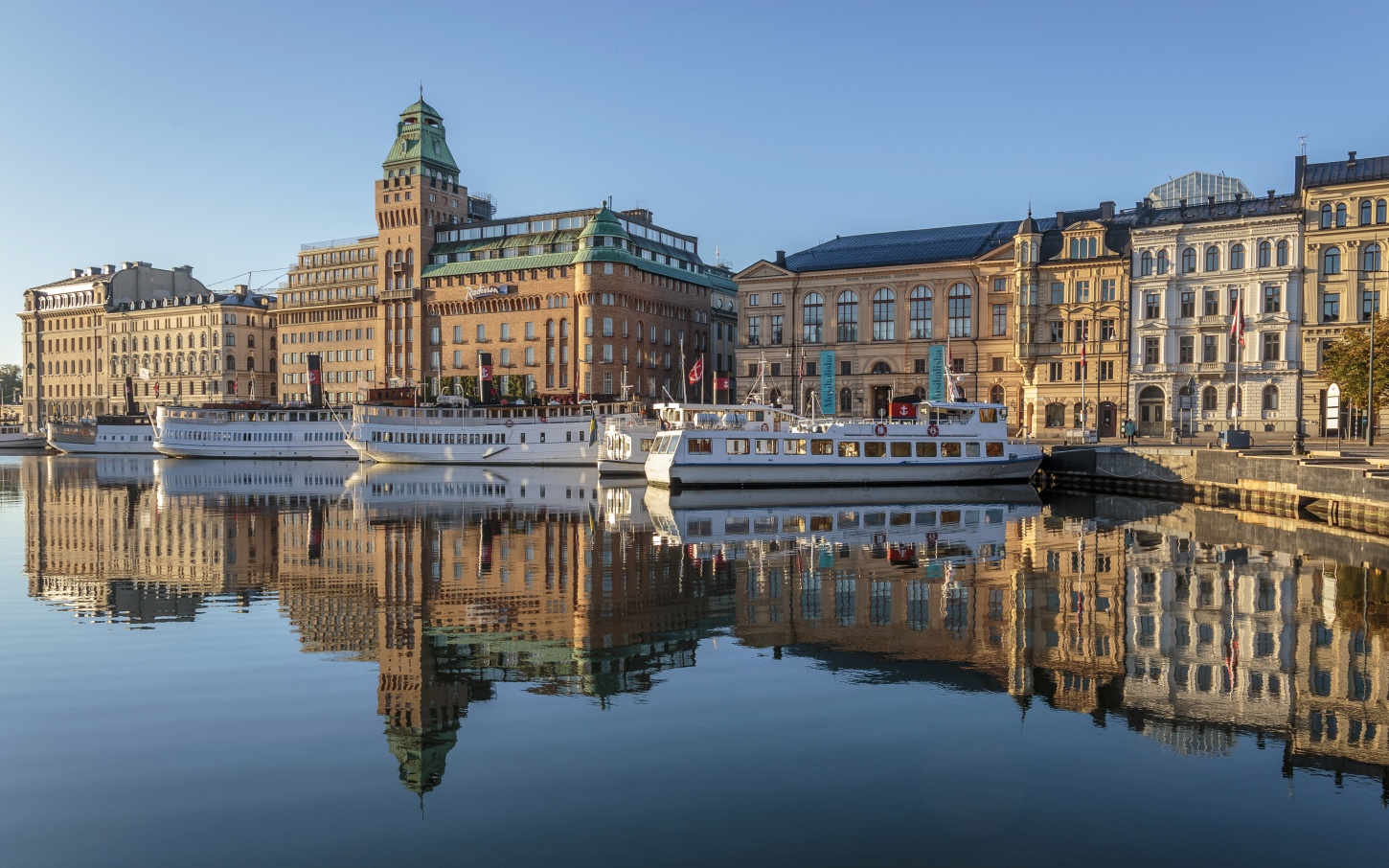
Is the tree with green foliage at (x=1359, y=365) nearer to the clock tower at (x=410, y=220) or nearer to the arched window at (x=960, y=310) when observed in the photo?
the arched window at (x=960, y=310)

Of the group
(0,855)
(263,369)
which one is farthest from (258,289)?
(0,855)

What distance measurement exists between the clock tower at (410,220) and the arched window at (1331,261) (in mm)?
94698

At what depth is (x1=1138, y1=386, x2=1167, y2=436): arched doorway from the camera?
87062 millimetres

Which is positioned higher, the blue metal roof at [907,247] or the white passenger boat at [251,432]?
the blue metal roof at [907,247]

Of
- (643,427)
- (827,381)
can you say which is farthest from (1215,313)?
(643,427)

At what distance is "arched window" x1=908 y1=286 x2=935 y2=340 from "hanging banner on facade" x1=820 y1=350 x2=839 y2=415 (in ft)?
26.5

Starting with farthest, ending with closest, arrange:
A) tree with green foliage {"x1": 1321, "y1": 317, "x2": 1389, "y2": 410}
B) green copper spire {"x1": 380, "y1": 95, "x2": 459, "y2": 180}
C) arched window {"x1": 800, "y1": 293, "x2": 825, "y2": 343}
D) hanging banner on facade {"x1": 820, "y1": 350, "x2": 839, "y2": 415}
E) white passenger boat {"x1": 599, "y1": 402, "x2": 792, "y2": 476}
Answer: green copper spire {"x1": 380, "y1": 95, "x2": 459, "y2": 180}
arched window {"x1": 800, "y1": 293, "x2": 825, "y2": 343}
hanging banner on facade {"x1": 820, "y1": 350, "x2": 839, "y2": 415}
white passenger boat {"x1": 599, "y1": 402, "x2": 792, "y2": 476}
tree with green foliage {"x1": 1321, "y1": 317, "x2": 1389, "y2": 410}

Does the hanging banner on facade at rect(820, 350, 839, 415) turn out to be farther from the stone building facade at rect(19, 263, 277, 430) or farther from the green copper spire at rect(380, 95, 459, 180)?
the stone building facade at rect(19, 263, 277, 430)

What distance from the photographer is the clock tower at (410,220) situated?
131 meters

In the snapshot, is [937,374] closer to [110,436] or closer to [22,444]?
[110,436]

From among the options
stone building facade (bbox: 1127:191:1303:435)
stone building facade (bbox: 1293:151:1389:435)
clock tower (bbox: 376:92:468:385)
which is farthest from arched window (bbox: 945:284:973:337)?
clock tower (bbox: 376:92:468:385)

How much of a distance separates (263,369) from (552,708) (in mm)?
159558

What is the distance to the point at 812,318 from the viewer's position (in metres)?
105

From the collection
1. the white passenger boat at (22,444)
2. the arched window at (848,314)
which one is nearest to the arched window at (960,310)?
the arched window at (848,314)
